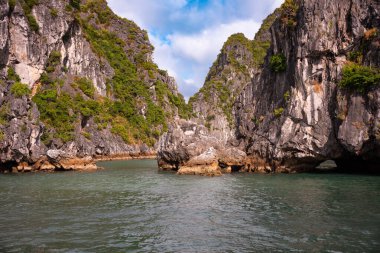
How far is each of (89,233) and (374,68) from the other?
27.5 meters

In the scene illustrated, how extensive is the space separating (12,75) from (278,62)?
38.0 metres

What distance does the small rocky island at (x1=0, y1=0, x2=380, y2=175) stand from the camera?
31.3 meters

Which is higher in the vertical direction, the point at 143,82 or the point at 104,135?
the point at 143,82

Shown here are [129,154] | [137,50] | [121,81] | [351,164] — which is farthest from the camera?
[137,50]

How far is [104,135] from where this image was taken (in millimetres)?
68875

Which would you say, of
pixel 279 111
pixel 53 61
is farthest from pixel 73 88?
pixel 279 111

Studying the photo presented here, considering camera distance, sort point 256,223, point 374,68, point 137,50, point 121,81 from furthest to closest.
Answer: point 137,50 → point 121,81 → point 374,68 → point 256,223

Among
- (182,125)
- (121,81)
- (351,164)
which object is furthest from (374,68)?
Answer: (121,81)

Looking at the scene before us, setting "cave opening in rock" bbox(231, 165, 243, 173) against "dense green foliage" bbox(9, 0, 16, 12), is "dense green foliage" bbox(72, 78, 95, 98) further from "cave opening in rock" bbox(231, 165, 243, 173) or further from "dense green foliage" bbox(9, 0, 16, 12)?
"cave opening in rock" bbox(231, 165, 243, 173)

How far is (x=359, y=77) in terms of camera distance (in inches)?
1163

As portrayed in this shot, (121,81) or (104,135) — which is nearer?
(104,135)

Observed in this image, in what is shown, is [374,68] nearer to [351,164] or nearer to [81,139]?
[351,164]

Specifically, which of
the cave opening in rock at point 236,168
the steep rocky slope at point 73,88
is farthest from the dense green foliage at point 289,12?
the steep rocky slope at point 73,88

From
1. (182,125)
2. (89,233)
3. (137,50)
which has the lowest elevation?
(89,233)
